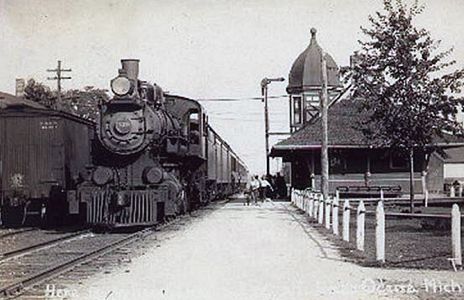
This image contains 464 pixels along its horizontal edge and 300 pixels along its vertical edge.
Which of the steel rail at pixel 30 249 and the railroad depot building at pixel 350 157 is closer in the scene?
the steel rail at pixel 30 249

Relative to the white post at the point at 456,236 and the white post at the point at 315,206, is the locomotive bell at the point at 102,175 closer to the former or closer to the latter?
the white post at the point at 315,206

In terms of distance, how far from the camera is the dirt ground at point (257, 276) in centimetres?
780

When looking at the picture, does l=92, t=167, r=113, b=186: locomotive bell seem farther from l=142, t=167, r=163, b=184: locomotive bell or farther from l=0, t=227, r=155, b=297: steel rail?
l=0, t=227, r=155, b=297: steel rail

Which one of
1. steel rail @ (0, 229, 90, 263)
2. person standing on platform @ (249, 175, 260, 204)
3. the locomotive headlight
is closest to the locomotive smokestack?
the locomotive headlight

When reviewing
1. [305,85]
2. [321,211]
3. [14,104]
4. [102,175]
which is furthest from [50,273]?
[305,85]

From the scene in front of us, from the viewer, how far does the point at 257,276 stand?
30.5 ft

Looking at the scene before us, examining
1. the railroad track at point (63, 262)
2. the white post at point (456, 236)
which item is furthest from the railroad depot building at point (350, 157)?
the white post at point (456, 236)

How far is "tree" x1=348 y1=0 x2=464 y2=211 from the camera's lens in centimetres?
2034

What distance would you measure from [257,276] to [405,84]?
41.6 ft

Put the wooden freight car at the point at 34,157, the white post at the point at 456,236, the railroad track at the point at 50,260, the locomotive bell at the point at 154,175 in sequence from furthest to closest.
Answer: the wooden freight car at the point at 34,157 < the locomotive bell at the point at 154,175 < the white post at the point at 456,236 < the railroad track at the point at 50,260

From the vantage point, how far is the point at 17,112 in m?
19.1

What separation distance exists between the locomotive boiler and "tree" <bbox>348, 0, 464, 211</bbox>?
6653mm

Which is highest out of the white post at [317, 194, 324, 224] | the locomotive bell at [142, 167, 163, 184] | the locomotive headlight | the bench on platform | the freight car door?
the locomotive headlight

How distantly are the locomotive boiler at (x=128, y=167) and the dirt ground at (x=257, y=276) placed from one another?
274 centimetres
